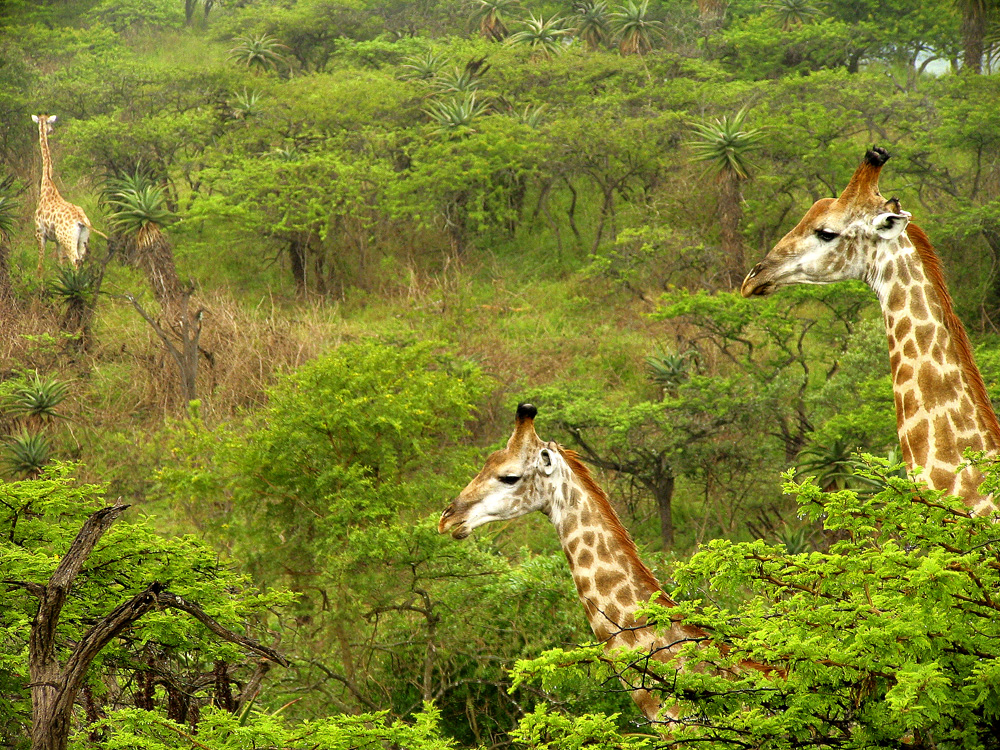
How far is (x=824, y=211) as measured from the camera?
6277 mm

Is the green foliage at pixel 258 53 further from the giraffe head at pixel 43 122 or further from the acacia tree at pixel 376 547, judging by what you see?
the acacia tree at pixel 376 547

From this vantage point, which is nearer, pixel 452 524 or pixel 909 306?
pixel 909 306

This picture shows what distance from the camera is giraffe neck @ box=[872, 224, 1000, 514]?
5906mm

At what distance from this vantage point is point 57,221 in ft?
76.2

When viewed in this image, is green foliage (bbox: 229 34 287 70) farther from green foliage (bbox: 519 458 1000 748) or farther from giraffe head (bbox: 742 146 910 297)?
green foliage (bbox: 519 458 1000 748)

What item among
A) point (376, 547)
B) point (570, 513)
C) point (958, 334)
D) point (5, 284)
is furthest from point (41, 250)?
point (958, 334)

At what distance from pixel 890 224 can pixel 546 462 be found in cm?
215

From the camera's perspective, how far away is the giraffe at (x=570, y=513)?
6.19 meters

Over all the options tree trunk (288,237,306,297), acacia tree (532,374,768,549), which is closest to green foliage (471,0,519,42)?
tree trunk (288,237,306,297)

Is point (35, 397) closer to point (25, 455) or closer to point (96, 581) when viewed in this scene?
point (25, 455)

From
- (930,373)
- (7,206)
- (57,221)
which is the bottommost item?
(930,373)

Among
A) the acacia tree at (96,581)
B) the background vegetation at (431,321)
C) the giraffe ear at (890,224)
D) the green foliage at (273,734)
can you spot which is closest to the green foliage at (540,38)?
the background vegetation at (431,321)

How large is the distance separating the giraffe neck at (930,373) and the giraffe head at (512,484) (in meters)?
1.82

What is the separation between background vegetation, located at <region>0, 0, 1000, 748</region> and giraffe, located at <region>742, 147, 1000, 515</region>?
1.72m
